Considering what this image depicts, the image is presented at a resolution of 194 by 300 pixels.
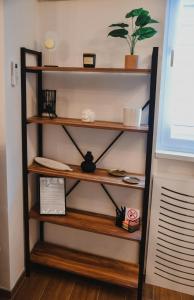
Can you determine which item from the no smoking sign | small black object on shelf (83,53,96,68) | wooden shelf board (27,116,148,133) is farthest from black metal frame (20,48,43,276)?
the no smoking sign

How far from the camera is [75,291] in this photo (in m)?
2.07

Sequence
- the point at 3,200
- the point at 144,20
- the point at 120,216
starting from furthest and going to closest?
the point at 120,216, the point at 3,200, the point at 144,20

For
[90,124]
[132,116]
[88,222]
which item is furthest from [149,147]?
[88,222]

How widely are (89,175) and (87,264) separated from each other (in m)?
0.74

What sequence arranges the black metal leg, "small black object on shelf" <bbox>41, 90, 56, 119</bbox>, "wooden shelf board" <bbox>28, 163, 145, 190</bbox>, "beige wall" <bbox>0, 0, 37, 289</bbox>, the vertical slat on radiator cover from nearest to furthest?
the black metal leg
"beige wall" <bbox>0, 0, 37, 289</bbox>
"wooden shelf board" <bbox>28, 163, 145, 190</bbox>
the vertical slat on radiator cover
"small black object on shelf" <bbox>41, 90, 56, 119</bbox>

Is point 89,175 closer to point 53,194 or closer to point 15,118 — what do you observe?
point 53,194

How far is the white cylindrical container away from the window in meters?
0.26

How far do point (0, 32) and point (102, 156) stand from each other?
3.50 feet

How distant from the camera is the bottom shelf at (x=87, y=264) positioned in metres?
2.04

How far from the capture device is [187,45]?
72.6 inches

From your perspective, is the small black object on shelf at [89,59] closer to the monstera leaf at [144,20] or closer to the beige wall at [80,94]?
the beige wall at [80,94]

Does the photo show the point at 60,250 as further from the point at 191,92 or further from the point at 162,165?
the point at 191,92

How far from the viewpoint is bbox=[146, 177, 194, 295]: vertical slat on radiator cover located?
1.95 meters

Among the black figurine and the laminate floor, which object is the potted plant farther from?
the laminate floor
